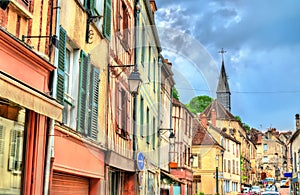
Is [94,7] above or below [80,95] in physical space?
above

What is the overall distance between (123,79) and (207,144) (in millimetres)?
36117

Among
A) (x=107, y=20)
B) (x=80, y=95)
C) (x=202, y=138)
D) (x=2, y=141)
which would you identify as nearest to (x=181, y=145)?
(x=202, y=138)

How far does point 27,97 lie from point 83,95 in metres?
3.91

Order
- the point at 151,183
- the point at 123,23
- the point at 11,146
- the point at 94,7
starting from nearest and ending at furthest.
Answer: the point at 11,146 → the point at 94,7 → the point at 123,23 → the point at 151,183

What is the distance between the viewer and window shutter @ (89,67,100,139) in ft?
32.9

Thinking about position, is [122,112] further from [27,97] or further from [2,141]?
[27,97]

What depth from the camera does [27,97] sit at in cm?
562

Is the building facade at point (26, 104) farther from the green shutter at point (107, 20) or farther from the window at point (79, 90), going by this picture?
the green shutter at point (107, 20)

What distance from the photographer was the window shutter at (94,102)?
10.0 meters

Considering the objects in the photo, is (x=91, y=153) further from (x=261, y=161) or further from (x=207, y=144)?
(x=261, y=161)

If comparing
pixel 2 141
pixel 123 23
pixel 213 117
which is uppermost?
pixel 213 117

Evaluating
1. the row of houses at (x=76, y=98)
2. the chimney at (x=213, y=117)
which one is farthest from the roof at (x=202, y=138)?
the row of houses at (x=76, y=98)

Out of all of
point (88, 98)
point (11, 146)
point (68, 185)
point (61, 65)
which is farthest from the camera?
point (88, 98)

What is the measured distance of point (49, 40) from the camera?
764 centimetres
